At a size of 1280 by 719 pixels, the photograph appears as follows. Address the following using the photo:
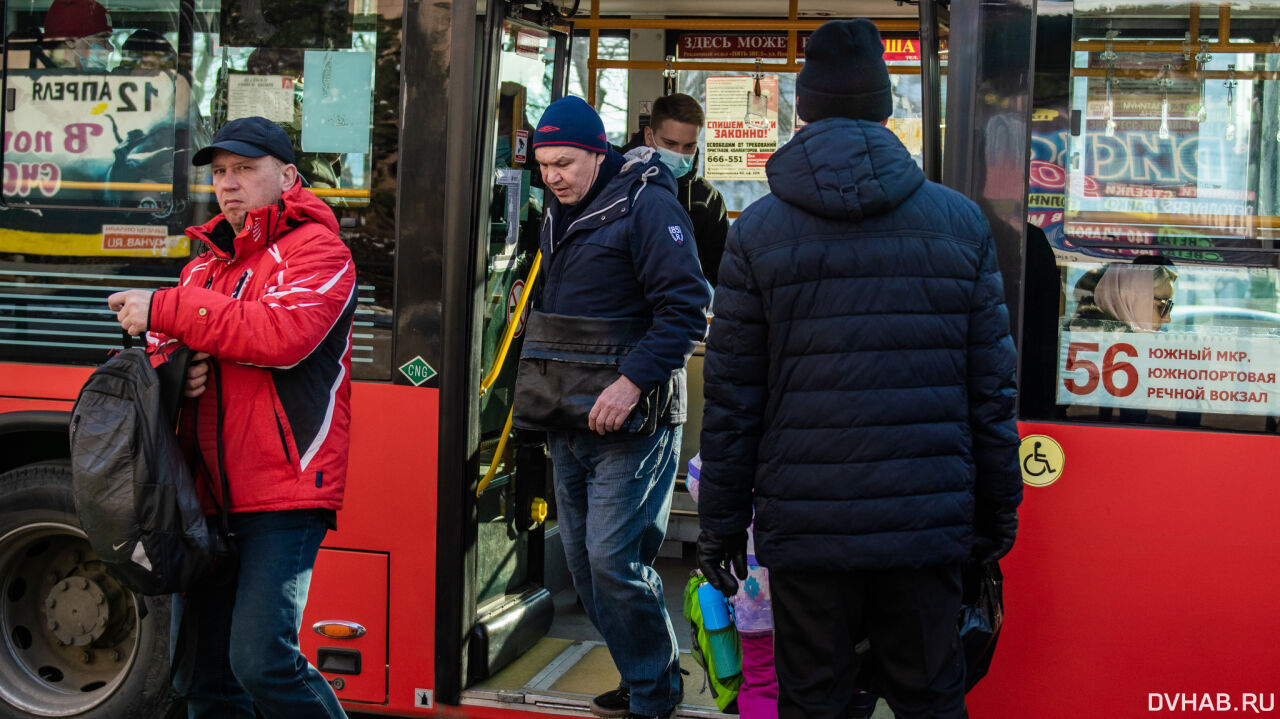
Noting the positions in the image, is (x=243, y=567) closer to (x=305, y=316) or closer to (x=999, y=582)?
(x=305, y=316)

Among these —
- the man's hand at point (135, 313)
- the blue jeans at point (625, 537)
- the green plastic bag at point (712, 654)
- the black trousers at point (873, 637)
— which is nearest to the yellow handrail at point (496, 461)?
the blue jeans at point (625, 537)

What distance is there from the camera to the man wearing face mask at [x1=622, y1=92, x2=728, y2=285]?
4637 mm

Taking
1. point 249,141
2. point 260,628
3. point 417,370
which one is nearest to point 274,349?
point 249,141

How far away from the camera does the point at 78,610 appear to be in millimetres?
3867

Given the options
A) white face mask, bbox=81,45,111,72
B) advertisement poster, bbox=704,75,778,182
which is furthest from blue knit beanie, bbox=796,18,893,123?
advertisement poster, bbox=704,75,778,182

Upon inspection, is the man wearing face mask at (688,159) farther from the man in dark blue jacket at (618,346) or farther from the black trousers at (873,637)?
the black trousers at (873,637)

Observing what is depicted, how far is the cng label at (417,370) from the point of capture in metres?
3.58

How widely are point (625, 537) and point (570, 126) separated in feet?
3.86

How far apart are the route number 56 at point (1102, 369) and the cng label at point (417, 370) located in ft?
5.98

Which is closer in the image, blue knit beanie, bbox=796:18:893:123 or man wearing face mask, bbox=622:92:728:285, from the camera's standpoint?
blue knit beanie, bbox=796:18:893:123

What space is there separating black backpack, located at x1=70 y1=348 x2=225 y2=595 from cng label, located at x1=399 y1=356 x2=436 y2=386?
96cm

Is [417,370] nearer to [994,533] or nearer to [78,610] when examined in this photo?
[78,610]

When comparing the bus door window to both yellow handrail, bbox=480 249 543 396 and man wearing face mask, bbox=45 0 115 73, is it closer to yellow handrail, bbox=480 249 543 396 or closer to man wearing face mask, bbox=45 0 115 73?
yellow handrail, bbox=480 249 543 396

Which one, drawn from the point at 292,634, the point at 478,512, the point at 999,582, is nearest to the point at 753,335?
the point at 999,582
